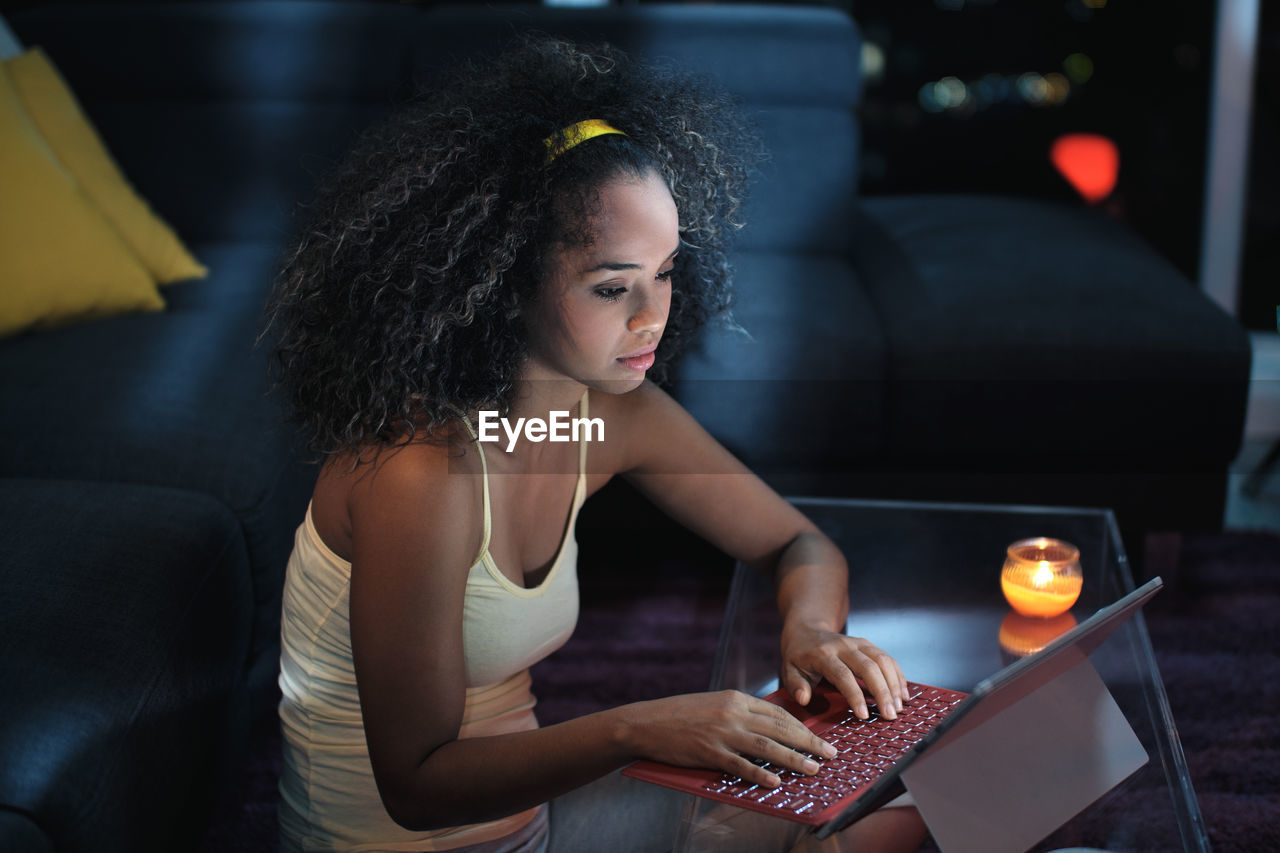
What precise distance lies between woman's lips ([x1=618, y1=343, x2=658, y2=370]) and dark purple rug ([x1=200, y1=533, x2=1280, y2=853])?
0.80m

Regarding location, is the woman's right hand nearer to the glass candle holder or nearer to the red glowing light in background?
the glass candle holder

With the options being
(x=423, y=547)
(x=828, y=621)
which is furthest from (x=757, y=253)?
(x=423, y=547)

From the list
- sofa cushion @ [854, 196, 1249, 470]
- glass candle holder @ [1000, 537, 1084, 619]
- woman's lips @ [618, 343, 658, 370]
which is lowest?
sofa cushion @ [854, 196, 1249, 470]

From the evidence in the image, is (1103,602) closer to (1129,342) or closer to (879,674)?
(879,674)

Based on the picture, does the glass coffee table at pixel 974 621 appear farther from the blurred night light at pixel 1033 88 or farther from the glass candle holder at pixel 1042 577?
the blurred night light at pixel 1033 88

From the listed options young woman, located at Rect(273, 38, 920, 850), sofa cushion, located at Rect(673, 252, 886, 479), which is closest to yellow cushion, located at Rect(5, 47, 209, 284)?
sofa cushion, located at Rect(673, 252, 886, 479)

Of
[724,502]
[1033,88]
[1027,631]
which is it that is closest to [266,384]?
[724,502]

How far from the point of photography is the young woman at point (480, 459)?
882 millimetres

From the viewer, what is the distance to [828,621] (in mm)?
1092

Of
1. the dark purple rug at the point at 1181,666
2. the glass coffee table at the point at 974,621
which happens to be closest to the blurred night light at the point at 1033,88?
the dark purple rug at the point at 1181,666

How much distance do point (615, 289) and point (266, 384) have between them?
3.02 feet

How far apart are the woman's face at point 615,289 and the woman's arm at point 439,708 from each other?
6.3 inches

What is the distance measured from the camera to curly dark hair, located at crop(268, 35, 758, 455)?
0.95 meters

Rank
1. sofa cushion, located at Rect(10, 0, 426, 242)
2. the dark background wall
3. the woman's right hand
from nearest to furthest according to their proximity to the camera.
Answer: the woman's right hand < sofa cushion, located at Rect(10, 0, 426, 242) < the dark background wall
